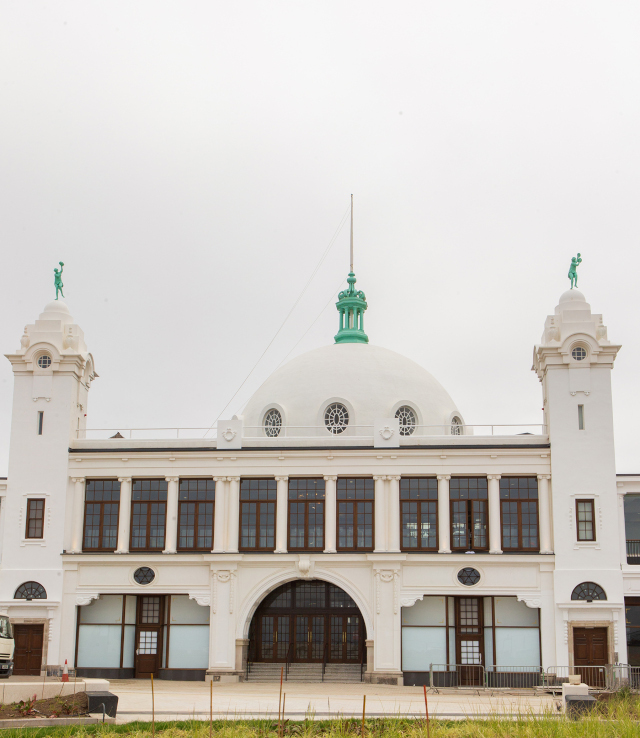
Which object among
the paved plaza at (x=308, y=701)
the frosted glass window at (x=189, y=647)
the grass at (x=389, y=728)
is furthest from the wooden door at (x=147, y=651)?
the grass at (x=389, y=728)

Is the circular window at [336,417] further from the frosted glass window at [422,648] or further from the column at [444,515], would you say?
the frosted glass window at [422,648]

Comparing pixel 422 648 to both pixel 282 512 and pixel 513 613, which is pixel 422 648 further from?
pixel 282 512

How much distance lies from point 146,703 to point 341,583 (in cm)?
1275

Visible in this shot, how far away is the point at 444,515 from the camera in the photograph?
39.5m

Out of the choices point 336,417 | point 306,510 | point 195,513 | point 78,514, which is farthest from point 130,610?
point 336,417

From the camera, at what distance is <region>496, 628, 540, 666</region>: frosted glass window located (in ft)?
125

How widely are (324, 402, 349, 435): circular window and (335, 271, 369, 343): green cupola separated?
8.15 m

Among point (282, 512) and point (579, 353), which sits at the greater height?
point (579, 353)

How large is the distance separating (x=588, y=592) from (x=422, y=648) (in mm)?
6957

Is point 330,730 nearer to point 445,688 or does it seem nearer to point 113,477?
point 445,688

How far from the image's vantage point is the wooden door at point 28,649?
3953 centimetres

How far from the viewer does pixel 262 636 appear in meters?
40.9

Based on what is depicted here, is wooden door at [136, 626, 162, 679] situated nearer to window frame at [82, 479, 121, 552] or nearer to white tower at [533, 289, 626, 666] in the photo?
window frame at [82, 479, 121, 552]

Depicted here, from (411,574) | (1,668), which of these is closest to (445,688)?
(411,574)
